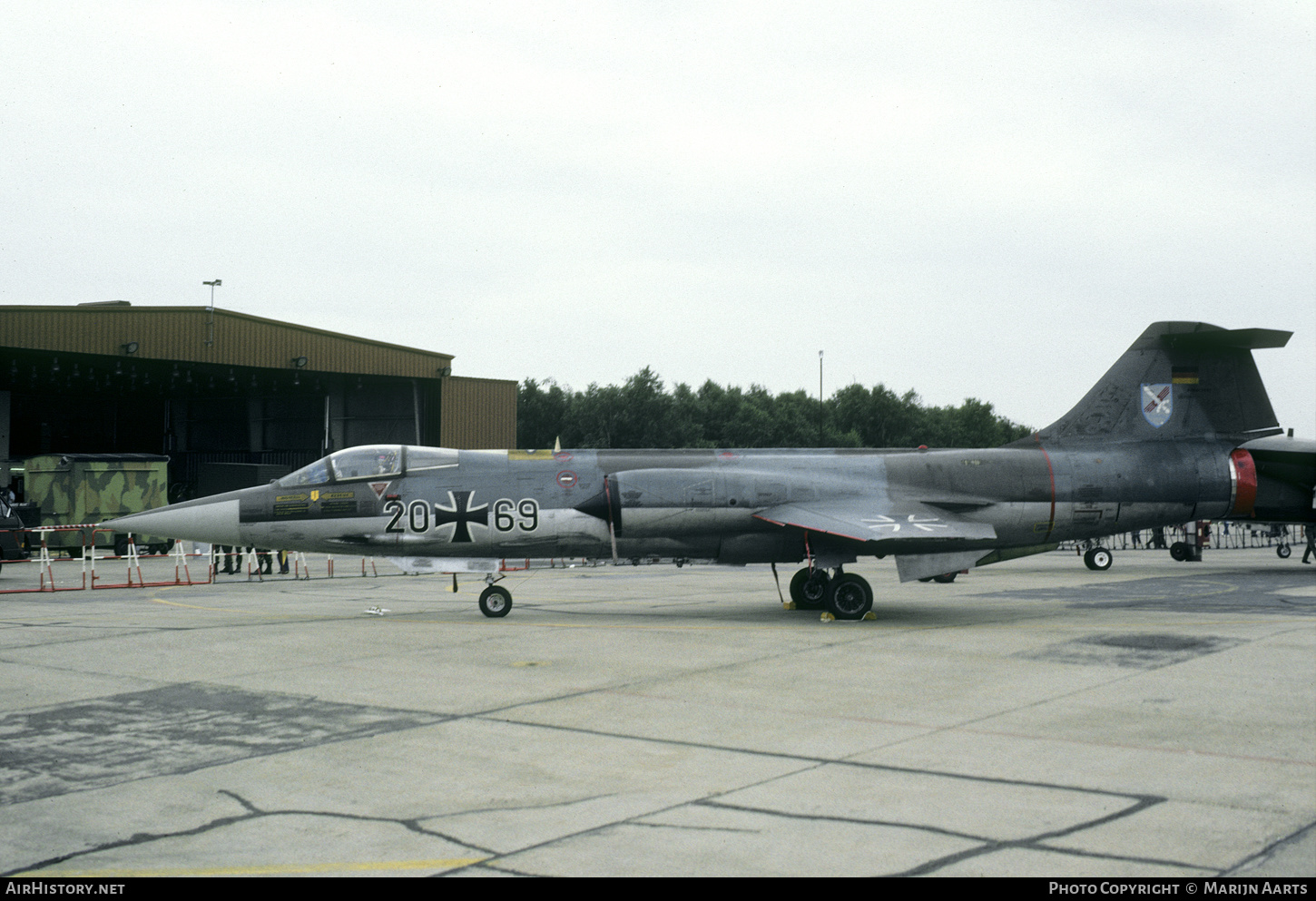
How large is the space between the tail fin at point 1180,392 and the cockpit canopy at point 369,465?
35.5 feet

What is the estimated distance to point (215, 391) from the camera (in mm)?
52281

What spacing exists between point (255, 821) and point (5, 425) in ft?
154

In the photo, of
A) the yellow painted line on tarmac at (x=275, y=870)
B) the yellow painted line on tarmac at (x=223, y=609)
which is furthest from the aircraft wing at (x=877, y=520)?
the yellow painted line on tarmac at (x=275, y=870)

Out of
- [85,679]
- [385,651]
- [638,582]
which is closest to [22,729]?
[85,679]

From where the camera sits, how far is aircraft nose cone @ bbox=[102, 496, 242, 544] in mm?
16141

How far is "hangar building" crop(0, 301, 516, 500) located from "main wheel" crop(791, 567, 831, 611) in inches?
1148

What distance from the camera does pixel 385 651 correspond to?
500 inches

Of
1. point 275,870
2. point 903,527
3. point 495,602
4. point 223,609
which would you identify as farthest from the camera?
point 223,609

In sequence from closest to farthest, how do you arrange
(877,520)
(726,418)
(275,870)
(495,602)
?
(275,870), (877,520), (495,602), (726,418)

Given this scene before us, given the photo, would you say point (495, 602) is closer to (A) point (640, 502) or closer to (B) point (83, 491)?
(A) point (640, 502)

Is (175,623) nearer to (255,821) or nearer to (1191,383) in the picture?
(255,821)

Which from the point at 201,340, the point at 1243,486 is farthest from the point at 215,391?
the point at 1243,486

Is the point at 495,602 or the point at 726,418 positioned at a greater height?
the point at 726,418

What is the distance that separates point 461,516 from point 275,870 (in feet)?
37.2
